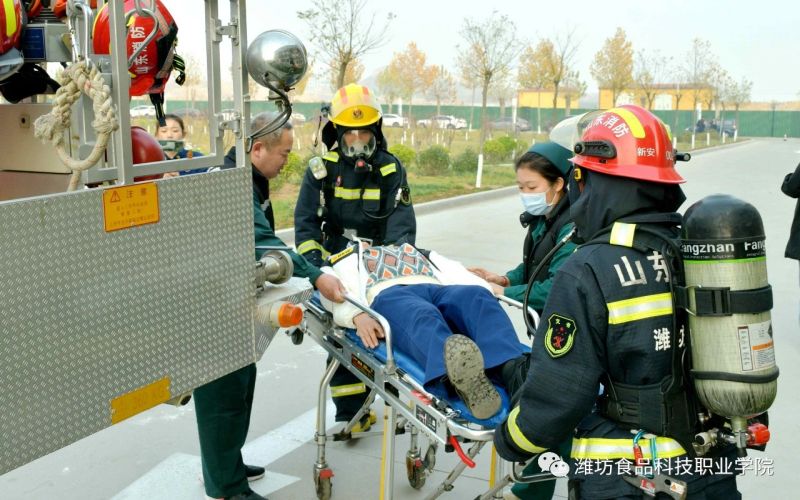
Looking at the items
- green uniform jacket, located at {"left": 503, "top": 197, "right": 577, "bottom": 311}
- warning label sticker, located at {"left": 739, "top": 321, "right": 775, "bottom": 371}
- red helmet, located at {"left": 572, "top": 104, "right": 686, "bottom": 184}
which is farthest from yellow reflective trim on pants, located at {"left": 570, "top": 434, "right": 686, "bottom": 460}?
green uniform jacket, located at {"left": 503, "top": 197, "right": 577, "bottom": 311}

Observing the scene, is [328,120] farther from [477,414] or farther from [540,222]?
[477,414]

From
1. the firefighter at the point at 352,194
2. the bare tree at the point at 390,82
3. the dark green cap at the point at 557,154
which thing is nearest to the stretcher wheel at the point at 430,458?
the firefighter at the point at 352,194

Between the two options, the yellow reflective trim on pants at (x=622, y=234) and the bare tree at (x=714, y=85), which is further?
the bare tree at (x=714, y=85)

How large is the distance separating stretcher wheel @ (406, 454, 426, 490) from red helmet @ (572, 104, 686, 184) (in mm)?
2225

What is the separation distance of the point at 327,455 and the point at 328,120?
202cm

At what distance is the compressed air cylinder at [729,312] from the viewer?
2.19 meters

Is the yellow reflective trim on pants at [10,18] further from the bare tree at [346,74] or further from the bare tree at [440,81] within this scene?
the bare tree at [440,81]

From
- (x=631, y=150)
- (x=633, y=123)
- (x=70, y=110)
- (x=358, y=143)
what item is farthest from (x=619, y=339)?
(x=358, y=143)

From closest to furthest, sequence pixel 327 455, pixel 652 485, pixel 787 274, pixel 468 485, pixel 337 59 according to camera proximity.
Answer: pixel 652 485
pixel 468 485
pixel 327 455
pixel 787 274
pixel 337 59

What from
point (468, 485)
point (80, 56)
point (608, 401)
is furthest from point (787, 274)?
point (80, 56)

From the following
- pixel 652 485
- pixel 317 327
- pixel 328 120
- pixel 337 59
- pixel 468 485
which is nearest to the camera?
pixel 652 485

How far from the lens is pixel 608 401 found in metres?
2.39

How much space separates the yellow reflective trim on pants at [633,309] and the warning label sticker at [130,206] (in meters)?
1.48

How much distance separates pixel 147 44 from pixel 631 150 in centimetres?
175
